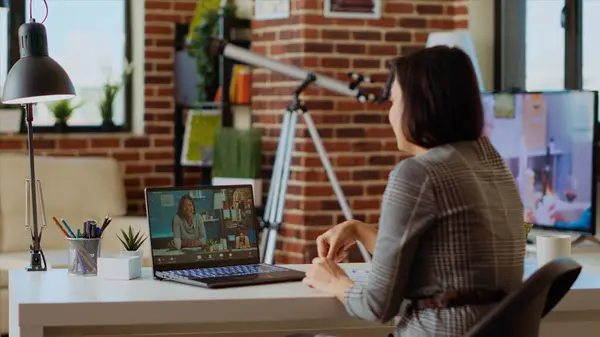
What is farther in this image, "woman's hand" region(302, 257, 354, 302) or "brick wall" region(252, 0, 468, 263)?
"brick wall" region(252, 0, 468, 263)

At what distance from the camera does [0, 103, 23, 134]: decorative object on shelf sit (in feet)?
19.6

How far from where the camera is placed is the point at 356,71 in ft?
17.9

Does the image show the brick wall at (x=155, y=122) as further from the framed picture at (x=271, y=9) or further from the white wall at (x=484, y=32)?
the white wall at (x=484, y=32)

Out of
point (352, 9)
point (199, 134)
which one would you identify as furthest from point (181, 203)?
point (199, 134)

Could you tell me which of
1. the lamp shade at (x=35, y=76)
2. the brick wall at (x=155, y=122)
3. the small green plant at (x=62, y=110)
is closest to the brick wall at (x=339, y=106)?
the brick wall at (x=155, y=122)

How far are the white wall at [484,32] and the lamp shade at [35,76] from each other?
2913mm

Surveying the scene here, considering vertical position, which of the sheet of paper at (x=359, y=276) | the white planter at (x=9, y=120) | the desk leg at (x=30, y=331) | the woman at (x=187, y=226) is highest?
the white planter at (x=9, y=120)

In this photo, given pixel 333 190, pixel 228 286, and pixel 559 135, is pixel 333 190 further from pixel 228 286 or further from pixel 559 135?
pixel 228 286

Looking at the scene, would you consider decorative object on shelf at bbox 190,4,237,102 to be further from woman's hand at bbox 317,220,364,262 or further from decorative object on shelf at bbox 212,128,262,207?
woman's hand at bbox 317,220,364,262

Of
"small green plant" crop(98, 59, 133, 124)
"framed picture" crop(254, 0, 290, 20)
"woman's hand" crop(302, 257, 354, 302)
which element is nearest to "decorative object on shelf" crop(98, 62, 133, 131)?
"small green plant" crop(98, 59, 133, 124)

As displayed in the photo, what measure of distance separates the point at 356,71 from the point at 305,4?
0.44 meters

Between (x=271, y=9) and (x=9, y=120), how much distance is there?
5.41 feet

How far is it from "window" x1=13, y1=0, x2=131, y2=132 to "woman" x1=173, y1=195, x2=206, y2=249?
3590mm

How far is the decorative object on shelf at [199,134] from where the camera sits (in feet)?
20.2
